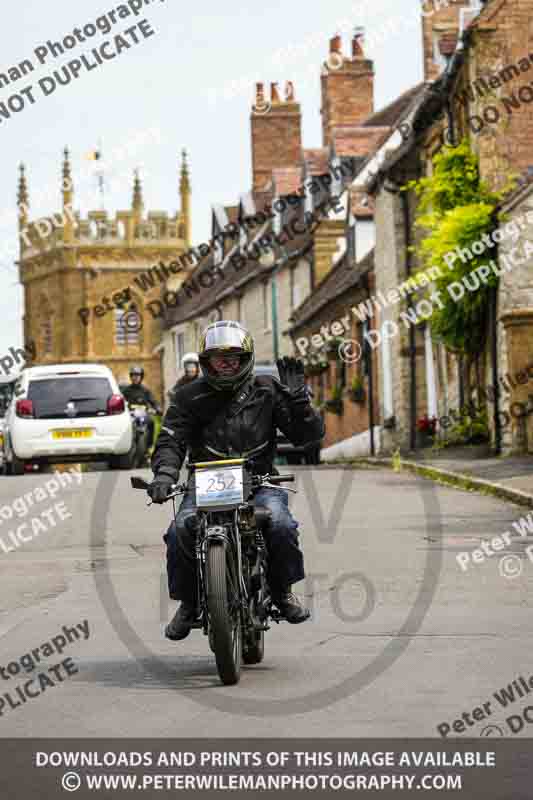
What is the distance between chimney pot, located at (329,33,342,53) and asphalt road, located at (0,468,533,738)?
3372 cm

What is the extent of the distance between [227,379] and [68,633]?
87.4 inches

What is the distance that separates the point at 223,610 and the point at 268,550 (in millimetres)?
745

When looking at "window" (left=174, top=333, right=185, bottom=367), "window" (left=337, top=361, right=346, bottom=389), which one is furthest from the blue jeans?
"window" (left=174, top=333, right=185, bottom=367)

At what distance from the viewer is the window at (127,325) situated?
96875 millimetres

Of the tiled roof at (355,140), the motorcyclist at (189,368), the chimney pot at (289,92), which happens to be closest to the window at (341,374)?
the tiled roof at (355,140)

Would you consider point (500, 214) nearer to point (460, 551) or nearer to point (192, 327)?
point (460, 551)

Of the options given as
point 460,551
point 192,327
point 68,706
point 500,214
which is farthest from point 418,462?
point 192,327

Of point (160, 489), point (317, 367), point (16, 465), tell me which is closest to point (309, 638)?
point (160, 489)

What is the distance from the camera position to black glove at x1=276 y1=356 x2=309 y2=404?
8281 millimetres

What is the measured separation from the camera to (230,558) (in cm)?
786

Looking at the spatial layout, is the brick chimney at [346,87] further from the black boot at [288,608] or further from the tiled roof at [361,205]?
the black boot at [288,608]

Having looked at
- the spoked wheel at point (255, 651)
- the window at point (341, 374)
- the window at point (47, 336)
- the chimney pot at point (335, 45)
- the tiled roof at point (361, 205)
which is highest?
the chimney pot at point (335, 45)

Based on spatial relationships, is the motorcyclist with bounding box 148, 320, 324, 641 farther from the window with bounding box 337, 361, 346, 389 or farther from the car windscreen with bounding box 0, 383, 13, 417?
the window with bounding box 337, 361, 346, 389

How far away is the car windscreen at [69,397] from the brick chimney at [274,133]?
33.8 m
